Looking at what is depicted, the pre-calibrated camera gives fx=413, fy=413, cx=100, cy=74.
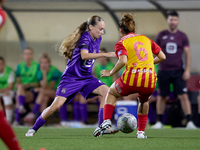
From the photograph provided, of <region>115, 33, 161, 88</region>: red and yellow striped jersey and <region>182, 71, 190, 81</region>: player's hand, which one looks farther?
<region>182, 71, 190, 81</region>: player's hand

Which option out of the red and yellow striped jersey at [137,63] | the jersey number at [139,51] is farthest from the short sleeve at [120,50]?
the jersey number at [139,51]

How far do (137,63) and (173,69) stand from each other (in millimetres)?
3336

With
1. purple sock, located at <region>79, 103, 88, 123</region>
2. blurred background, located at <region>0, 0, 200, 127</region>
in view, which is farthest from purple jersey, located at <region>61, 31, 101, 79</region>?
blurred background, located at <region>0, 0, 200, 127</region>

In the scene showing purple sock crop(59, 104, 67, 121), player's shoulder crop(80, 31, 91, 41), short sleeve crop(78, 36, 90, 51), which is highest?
player's shoulder crop(80, 31, 91, 41)

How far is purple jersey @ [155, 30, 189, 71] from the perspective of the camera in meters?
8.14

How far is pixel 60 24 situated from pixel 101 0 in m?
1.28

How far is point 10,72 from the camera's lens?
967 centimetres

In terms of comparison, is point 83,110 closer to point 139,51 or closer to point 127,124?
point 127,124

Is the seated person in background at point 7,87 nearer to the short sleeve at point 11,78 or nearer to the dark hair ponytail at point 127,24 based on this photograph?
the short sleeve at point 11,78

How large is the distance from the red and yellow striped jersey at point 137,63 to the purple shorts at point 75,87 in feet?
2.99

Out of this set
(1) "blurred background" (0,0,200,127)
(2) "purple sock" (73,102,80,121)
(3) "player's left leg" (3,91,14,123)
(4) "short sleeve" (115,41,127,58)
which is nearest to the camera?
(4) "short sleeve" (115,41,127,58)

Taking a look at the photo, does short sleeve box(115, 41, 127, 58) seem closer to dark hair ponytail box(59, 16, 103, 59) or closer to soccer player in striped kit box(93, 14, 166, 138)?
soccer player in striped kit box(93, 14, 166, 138)

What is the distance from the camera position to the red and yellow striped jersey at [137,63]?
4.91m

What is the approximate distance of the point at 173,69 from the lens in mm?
8109
